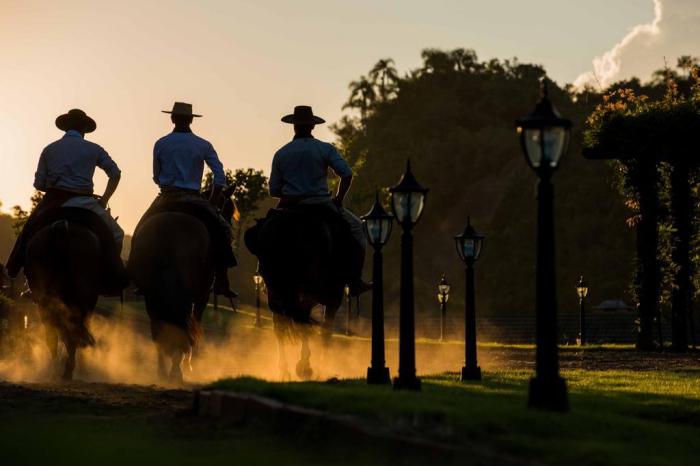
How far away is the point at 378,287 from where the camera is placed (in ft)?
52.6

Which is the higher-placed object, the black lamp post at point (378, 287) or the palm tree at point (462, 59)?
the palm tree at point (462, 59)

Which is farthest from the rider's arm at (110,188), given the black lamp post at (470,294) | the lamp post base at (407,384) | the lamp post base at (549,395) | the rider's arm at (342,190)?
the lamp post base at (549,395)

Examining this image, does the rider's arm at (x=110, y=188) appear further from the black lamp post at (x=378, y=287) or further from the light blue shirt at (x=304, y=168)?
the black lamp post at (x=378, y=287)

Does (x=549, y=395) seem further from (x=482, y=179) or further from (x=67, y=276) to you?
(x=482, y=179)

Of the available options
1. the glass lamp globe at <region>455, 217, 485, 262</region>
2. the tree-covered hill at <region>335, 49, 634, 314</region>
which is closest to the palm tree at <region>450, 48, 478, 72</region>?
the tree-covered hill at <region>335, 49, 634, 314</region>

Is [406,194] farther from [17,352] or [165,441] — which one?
[17,352]

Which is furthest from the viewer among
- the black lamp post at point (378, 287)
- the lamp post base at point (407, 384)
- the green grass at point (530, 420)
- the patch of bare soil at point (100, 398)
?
the black lamp post at point (378, 287)

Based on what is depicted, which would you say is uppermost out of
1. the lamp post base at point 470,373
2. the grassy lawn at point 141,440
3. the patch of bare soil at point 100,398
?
the lamp post base at point 470,373

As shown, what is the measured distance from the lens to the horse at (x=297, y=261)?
50.7 feet

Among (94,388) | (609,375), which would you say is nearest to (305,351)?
(94,388)

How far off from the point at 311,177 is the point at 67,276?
335cm

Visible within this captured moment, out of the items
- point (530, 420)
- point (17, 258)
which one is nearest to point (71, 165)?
point (17, 258)

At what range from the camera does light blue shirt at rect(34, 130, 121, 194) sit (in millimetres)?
17422

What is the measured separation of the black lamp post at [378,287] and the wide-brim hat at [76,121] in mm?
4509
